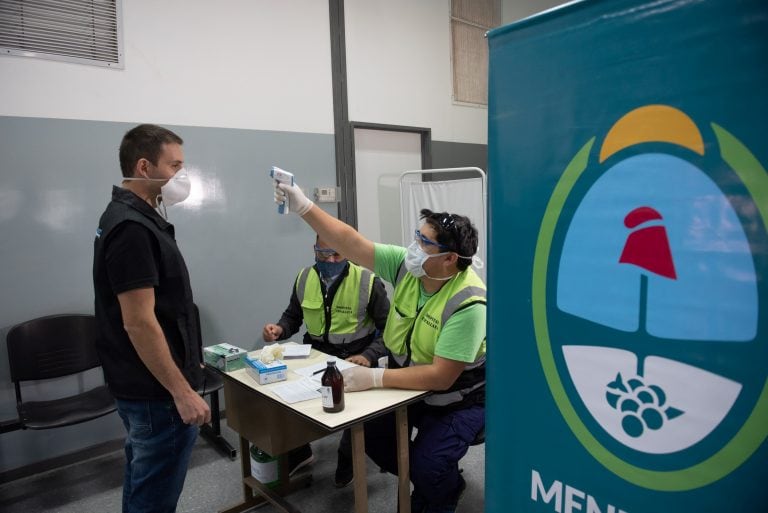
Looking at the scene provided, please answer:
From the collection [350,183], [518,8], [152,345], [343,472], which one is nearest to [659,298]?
[152,345]

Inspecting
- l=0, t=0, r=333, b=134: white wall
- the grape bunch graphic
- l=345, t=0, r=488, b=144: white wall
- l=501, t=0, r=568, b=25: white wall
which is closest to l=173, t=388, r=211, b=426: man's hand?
the grape bunch graphic

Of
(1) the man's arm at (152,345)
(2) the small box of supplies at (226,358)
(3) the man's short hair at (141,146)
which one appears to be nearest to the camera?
(1) the man's arm at (152,345)

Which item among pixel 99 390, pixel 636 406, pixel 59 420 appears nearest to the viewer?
pixel 636 406

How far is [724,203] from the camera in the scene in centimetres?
56

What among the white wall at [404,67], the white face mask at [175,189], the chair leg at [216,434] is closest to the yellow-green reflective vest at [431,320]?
the white face mask at [175,189]

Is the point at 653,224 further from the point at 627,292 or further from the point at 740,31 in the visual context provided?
the point at 740,31

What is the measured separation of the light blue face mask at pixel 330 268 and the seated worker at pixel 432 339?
1.78ft

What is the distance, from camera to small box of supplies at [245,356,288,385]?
79.8 inches

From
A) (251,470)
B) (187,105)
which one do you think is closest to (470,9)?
(187,105)

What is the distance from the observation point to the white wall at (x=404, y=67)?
13.2 ft

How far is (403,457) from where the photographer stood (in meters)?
1.93

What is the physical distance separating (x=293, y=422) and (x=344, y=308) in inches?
26.6

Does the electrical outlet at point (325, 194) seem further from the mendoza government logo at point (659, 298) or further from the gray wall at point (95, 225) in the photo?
the mendoza government logo at point (659, 298)

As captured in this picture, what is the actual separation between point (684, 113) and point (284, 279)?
3.30 meters
